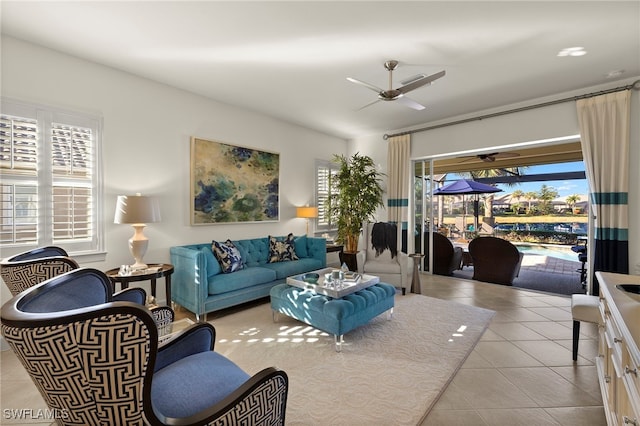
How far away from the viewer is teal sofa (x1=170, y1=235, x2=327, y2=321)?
330cm

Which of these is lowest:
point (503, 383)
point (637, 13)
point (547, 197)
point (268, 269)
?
point (503, 383)

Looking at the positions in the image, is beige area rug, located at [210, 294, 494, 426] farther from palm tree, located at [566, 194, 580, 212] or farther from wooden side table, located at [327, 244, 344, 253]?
palm tree, located at [566, 194, 580, 212]

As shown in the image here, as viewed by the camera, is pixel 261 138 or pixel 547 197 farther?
pixel 547 197

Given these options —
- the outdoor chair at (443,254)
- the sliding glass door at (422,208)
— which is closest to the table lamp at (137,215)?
the sliding glass door at (422,208)

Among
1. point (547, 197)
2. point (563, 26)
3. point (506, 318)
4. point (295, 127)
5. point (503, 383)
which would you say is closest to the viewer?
point (503, 383)

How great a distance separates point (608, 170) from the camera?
369 centimetres

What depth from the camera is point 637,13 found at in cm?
237

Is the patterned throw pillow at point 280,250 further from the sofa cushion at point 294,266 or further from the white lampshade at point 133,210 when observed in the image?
the white lampshade at point 133,210

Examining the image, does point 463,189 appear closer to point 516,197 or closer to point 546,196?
point 516,197

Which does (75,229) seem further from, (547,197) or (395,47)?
(547,197)

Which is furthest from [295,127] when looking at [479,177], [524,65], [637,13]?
[479,177]

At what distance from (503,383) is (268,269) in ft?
9.35

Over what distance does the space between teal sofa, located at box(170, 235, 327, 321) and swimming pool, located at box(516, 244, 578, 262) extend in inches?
294

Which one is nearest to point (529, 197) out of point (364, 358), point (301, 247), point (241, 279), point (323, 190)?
point (323, 190)
